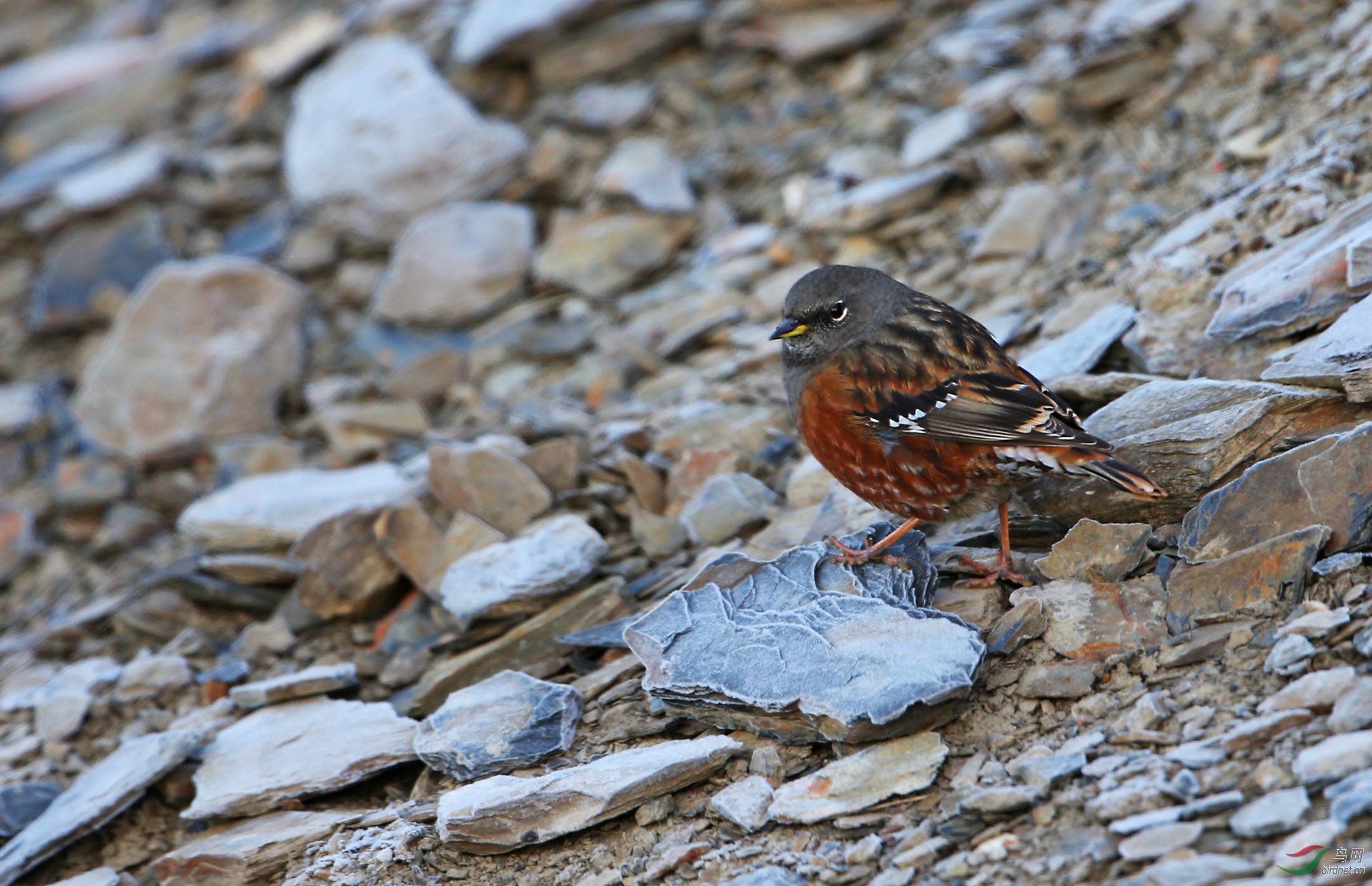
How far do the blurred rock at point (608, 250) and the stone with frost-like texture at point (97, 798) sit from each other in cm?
402

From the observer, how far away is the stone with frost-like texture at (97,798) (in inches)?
180

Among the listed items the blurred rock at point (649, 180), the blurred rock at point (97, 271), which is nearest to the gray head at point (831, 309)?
the blurred rock at point (649, 180)

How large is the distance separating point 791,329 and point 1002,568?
1.37 meters

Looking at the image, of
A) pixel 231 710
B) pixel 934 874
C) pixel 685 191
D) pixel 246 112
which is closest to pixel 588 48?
pixel 685 191

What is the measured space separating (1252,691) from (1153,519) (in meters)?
1.04

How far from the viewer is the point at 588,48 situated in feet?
29.6

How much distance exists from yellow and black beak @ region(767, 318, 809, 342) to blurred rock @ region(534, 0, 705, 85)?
4.77m

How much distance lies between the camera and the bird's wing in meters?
4.15

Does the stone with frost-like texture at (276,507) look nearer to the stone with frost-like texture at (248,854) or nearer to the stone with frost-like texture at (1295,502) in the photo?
the stone with frost-like texture at (248,854)

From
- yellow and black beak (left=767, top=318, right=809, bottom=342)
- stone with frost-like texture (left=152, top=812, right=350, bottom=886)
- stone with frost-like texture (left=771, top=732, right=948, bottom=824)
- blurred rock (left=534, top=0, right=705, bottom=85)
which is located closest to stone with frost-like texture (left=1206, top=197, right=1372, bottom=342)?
yellow and black beak (left=767, top=318, right=809, bottom=342)

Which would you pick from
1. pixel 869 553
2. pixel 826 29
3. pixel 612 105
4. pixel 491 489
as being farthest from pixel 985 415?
pixel 612 105

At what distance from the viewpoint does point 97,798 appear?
15.4 feet

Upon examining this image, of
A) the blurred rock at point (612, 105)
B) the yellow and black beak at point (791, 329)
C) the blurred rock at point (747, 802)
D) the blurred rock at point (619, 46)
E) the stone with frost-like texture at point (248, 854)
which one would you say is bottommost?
the stone with frost-like texture at point (248, 854)

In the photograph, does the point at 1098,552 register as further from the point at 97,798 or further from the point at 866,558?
the point at 97,798
